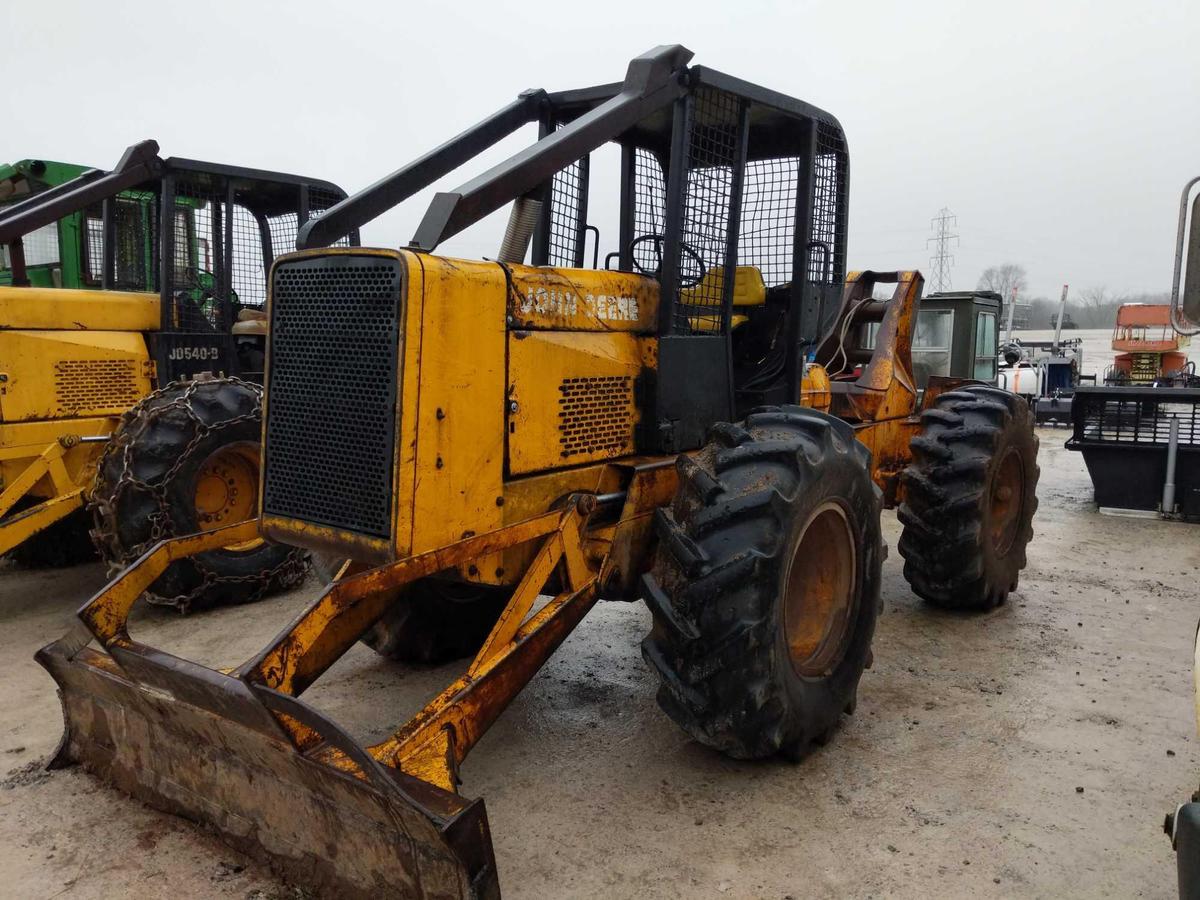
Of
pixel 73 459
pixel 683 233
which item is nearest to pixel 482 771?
pixel 683 233

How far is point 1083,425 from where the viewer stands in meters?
9.37

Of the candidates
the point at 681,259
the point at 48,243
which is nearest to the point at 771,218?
the point at 681,259

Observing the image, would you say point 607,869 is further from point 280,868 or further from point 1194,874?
point 1194,874

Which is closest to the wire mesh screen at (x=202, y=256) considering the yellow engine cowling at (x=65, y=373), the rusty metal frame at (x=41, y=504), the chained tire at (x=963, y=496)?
the yellow engine cowling at (x=65, y=373)

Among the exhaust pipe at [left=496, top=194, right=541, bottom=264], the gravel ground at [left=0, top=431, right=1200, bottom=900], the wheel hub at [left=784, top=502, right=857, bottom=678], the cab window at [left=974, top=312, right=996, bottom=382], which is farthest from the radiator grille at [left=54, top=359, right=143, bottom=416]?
the cab window at [left=974, top=312, right=996, bottom=382]

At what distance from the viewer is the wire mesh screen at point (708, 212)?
398 cm

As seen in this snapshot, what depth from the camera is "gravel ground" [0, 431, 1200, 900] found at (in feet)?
9.85

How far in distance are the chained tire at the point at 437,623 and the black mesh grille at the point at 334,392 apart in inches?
46.2

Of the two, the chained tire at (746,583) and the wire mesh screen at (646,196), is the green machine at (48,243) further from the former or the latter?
the chained tire at (746,583)

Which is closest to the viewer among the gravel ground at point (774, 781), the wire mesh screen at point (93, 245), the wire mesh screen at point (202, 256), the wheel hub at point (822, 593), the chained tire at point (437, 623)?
the gravel ground at point (774, 781)

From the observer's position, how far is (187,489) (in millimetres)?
5590

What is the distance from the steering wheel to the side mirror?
1809 millimetres

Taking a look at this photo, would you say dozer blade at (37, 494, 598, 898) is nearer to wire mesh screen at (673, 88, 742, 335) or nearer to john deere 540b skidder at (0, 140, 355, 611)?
wire mesh screen at (673, 88, 742, 335)

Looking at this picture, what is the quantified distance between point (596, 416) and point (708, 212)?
3.45 ft
